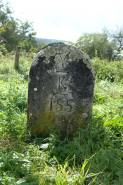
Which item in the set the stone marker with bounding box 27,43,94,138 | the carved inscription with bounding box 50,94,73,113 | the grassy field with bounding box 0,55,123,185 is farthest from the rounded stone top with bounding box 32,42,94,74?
the grassy field with bounding box 0,55,123,185

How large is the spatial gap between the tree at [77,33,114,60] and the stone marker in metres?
27.8

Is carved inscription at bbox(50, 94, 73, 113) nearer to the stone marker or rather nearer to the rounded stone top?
the stone marker

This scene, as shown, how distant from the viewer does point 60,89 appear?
283cm

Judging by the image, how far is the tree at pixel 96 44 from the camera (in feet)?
102

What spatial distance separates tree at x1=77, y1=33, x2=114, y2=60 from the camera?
3098 cm

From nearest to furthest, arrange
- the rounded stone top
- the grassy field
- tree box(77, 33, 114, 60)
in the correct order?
the grassy field < the rounded stone top < tree box(77, 33, 114, 60)

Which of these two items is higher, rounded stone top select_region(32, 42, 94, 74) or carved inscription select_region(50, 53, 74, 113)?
rounded stone top select_region(32, 42, 94, 74)

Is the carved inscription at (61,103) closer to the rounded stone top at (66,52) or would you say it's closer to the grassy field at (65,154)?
the grassy field at (65,154)

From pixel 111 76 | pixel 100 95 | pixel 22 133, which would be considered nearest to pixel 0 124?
pixel 22 133

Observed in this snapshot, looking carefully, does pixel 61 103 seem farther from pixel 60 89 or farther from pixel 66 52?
pixel 66 52

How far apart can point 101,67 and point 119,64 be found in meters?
1.05

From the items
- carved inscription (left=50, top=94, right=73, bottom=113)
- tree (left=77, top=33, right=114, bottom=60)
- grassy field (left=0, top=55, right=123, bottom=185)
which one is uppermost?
tree (left=77, top=33, right=114, bottom=60)

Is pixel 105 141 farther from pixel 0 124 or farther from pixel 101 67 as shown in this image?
pixel 101 67

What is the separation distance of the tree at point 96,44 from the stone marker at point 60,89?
27829mm
